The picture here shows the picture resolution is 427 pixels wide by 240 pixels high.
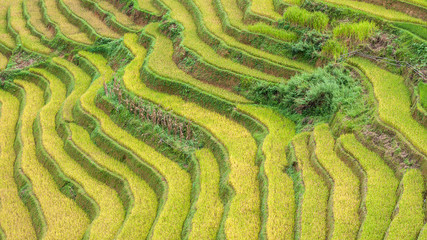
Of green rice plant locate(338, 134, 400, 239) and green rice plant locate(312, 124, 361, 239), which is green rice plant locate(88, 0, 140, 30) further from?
green rice plant locate(338, 134, 400, 239)

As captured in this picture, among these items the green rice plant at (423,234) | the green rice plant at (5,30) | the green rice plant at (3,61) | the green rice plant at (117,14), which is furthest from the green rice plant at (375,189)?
the green rice plant at (5,30)

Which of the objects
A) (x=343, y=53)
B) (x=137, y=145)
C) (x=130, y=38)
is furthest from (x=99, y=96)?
(x=343, y=53)

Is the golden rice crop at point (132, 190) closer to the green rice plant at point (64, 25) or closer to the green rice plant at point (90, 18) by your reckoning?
the green rice plant at point (90, 18)

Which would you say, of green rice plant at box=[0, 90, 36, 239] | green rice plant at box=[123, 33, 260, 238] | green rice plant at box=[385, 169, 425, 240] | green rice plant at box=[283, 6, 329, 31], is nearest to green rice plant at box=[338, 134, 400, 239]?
green rice plant at box=[385, 169, 425, 240]

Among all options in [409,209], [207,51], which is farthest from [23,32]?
[409,209]

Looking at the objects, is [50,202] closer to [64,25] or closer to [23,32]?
[64,25]
